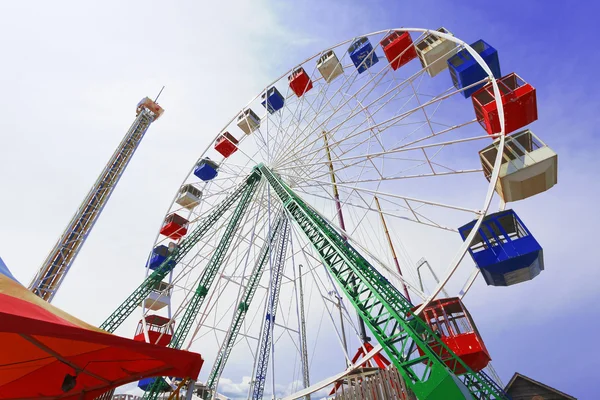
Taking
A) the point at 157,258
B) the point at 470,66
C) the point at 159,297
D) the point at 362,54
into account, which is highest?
the point at 362,54

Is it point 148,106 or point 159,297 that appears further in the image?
point 148,106

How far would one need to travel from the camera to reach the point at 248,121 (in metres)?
20.5

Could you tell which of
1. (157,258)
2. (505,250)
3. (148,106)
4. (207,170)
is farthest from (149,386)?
(148,106)

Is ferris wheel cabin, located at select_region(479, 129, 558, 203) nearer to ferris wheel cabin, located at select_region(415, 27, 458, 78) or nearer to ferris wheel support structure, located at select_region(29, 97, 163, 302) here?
ferris wheel cabin, located at select_region(415, 27, 458, 78)

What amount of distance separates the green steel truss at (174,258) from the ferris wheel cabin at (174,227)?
2.11 meters

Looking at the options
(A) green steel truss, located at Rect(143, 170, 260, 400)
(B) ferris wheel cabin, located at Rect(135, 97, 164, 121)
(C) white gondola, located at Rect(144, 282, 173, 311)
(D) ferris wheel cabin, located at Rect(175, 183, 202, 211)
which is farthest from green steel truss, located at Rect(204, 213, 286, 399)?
(B) ferris wheel cabin, located at Rect(135, 97, 164, 121)

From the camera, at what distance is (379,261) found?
1030 cm

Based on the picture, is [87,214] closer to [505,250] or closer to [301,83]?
[301,83]

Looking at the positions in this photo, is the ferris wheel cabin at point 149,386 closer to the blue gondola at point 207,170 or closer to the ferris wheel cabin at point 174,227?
the ferris wheel cabin at point 174,227

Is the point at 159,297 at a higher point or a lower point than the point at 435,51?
lower

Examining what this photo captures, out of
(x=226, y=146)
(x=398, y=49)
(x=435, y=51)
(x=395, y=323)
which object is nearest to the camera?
(x=395, y=323)

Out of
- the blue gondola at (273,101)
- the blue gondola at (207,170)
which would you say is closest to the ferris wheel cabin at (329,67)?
the blue gondola at (273,101)

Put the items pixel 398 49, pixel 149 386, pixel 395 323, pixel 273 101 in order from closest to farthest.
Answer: pixel 395 323 < pixel 149 386 < pixel 398 49 < pixel 273 101

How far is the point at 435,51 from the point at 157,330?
735 inches
